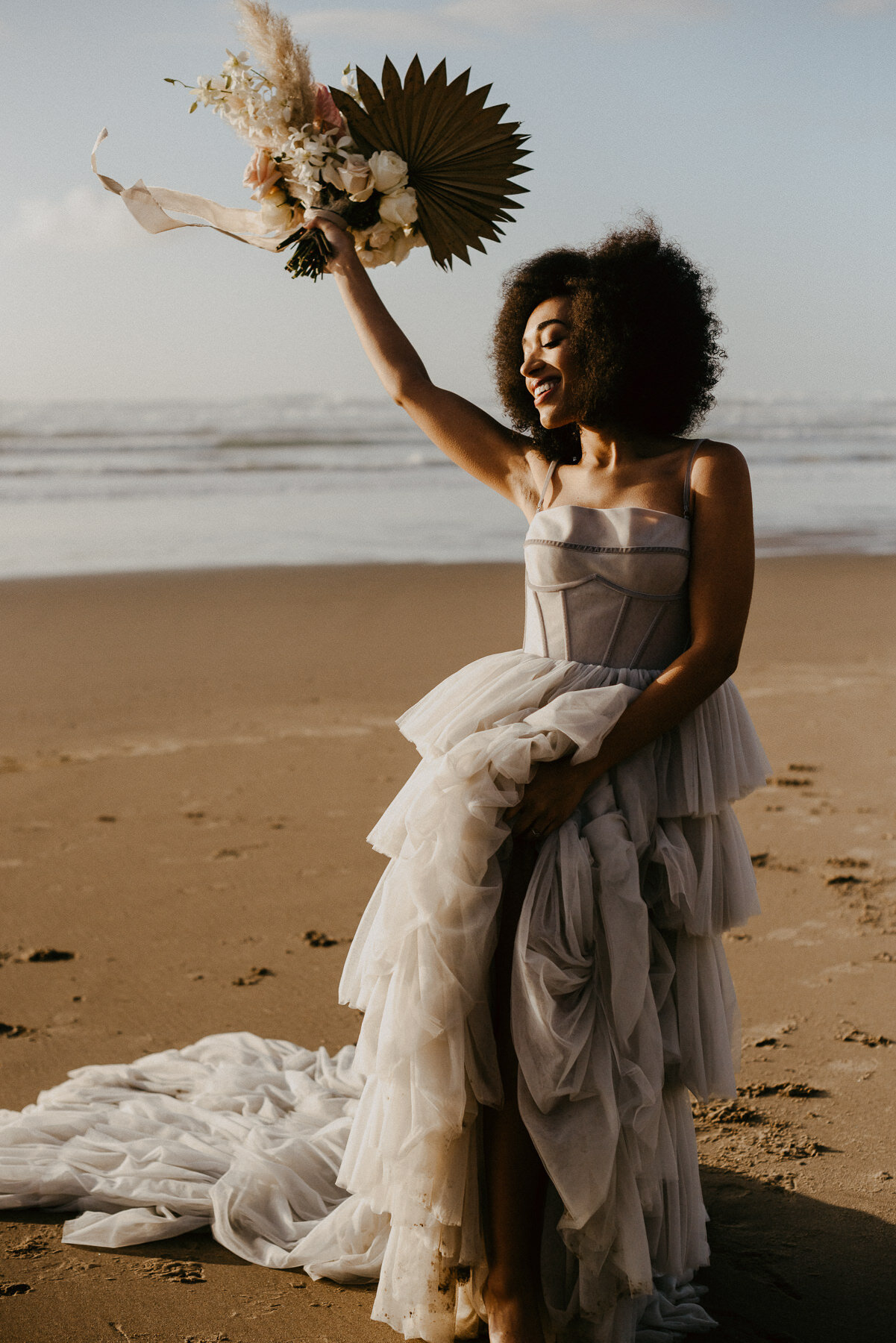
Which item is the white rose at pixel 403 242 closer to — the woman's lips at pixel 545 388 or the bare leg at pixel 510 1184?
the woman's lips at pixel 545 388

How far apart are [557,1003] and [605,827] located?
0.34 m

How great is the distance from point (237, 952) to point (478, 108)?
291cm

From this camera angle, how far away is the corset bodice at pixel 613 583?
2.41 m

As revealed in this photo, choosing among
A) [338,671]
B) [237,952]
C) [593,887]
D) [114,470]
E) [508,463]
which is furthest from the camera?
[114,470]

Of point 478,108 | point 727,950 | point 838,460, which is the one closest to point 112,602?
point 727,950

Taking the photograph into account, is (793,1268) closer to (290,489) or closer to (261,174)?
(261,174)

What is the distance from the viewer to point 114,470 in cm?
1850

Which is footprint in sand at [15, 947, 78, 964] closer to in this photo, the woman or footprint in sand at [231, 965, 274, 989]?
footprint in sand at [231, 965, 274, 989]

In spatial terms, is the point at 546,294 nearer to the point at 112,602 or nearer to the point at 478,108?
the point at 478,108

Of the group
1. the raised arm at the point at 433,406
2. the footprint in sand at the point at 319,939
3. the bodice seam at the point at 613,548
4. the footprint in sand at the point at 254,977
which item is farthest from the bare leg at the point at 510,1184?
the footprint in sand at the point at 319,939

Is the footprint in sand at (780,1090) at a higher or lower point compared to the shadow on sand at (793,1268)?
higher

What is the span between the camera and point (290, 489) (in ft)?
57.0

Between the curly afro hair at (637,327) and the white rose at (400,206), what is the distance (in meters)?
0.41

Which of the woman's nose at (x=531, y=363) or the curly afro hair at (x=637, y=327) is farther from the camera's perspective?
the woman's nose at (x=531, y=363)
